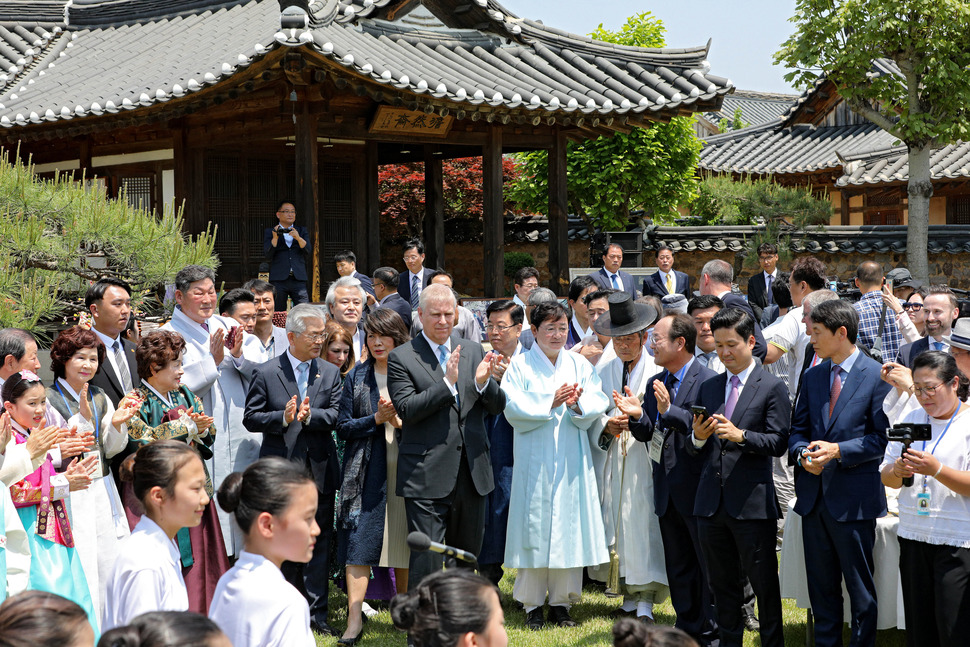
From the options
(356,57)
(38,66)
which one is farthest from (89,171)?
(356,57)

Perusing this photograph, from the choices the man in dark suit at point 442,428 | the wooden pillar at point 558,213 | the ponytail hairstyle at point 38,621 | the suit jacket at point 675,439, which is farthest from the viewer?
the wooden pillar at point 558,213

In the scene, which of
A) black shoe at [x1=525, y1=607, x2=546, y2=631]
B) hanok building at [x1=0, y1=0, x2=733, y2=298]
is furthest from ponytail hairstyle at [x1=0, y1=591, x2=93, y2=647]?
Answer: hanok building at [x1=0, y1=0, x2=733, y2=298]

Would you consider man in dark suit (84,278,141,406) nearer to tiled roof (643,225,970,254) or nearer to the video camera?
the video camera

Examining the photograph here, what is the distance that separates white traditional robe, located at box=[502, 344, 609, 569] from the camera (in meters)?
5.70

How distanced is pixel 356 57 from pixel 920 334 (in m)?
5.38

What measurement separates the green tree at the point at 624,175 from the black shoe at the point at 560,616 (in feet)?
39.5

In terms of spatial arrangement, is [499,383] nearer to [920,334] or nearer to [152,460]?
[152,460]

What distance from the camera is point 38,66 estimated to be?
12.5 metres

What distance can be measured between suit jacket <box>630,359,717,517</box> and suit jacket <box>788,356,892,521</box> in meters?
0.57

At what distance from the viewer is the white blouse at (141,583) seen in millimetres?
3082

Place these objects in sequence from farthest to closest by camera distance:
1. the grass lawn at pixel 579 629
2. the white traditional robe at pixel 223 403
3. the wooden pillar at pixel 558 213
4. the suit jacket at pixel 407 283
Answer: the wooden pillar at pixel 558 213 → the suit jacket at pixel 407 283 → the white traditional robe at pixel 223 403 → the grass lawn at pixel 579 629

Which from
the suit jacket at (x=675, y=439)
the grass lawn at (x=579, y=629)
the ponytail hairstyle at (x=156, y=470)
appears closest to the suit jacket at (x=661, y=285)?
the grass lawn at (x=579, y=629)

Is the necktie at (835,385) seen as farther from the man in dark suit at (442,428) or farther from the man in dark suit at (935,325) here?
the man in dark suit at (935,325)

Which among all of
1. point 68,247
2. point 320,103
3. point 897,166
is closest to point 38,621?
point 68,247
